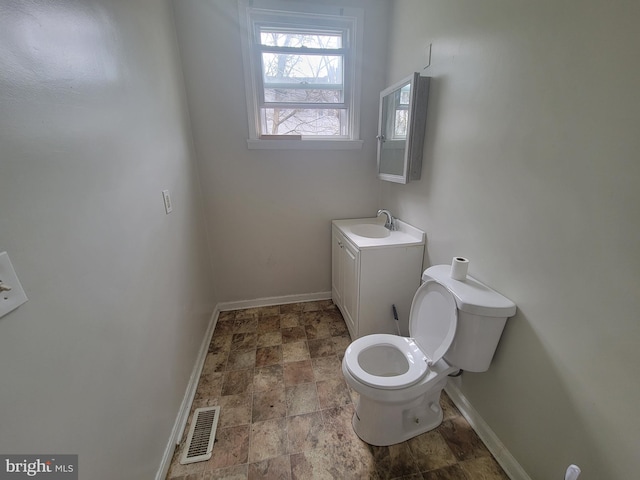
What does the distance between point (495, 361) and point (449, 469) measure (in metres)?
0.53

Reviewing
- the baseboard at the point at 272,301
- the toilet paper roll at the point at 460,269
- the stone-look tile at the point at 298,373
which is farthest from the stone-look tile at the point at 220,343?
the toilet paper roll at the point at 460,269

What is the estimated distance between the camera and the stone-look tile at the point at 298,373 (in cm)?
165

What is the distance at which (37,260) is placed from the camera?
615mm

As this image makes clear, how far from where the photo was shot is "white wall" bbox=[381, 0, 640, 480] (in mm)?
736

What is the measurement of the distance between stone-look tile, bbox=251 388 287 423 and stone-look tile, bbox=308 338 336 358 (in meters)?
0.37

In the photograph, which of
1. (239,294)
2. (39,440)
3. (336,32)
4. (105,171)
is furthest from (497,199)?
(239,294)

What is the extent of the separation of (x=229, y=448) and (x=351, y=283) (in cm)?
116

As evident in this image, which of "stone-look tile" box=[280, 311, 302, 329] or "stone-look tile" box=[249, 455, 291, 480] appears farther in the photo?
"stone-look tile" box=[280, 311, 302, 329]

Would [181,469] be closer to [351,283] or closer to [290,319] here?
[290,319]

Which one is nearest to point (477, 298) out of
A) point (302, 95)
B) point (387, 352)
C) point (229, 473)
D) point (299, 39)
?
point (387, 352)

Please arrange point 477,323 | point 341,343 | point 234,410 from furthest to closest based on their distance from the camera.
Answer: point 341,343
point 234,410
point 477,323

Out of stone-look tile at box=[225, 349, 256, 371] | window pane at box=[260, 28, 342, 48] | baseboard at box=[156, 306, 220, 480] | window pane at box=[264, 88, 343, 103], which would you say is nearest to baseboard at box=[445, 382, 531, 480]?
stone-look tile at box=[225, 349, 256, 371]

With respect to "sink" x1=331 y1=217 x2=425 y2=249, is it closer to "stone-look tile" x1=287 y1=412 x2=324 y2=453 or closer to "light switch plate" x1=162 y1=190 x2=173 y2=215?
"stone-look tile" x1=287 y1=412 x2=324 y2=453

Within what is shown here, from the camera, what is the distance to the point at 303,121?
216cm
